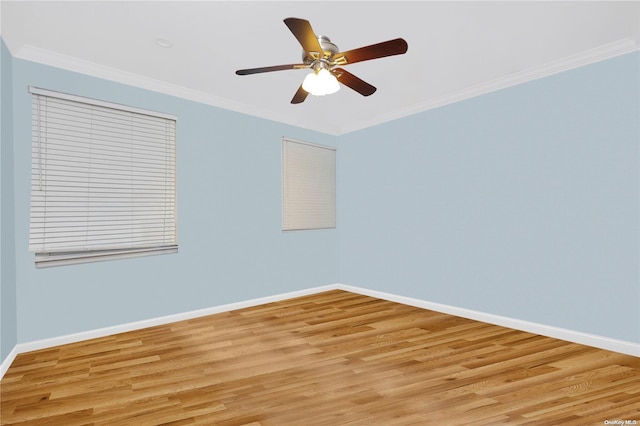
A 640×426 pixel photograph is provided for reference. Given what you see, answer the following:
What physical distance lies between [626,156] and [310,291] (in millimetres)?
3984

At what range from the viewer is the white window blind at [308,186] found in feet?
17.0

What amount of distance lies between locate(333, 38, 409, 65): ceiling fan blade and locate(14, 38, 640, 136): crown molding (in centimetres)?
205

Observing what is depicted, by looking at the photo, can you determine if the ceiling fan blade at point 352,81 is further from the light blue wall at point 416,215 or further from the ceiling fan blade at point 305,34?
the light blue wall at point 416,215

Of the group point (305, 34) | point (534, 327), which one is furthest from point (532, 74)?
point (305, 34)

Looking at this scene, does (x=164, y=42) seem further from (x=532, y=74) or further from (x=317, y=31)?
(x=532, y=74)

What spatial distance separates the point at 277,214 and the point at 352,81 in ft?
8.71

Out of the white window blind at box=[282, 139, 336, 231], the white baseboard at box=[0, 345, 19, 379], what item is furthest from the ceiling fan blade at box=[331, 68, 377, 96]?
the white baseboard at box=[0, 345, 19, 379]

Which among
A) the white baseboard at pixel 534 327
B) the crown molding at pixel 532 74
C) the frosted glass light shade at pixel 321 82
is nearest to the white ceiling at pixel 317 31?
the crown molding at pixel 532 74

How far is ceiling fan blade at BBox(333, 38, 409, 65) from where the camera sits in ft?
6.93

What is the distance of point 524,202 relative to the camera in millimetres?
3648

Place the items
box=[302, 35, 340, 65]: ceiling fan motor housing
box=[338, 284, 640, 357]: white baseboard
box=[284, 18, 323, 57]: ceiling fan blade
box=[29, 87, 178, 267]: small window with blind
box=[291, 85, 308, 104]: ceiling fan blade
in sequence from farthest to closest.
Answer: box=[29, 87, 178, 267]: small window with blind < box=[338, 284, 640, 357]: white baseboard < box=[291, 85, 308, 104]: ceiling fan blade < box=[302, 35, 340, 65]: ceiling fan motor housing < box=[284, 18, 323, 57]: ceiling fan blade

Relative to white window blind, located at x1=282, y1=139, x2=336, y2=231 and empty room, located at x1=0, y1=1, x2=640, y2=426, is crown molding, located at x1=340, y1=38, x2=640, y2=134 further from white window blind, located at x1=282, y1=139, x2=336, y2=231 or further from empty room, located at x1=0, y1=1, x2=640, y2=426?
white window blind, located at x1=282, y1=139, x2=336, y2=231

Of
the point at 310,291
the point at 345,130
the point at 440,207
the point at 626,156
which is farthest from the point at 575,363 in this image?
the point at 345,130

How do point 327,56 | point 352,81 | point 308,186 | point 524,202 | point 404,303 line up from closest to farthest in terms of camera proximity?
1. point 327,56
2. point 352,81
3. point 524,202
4. point 404,303
5. point 308,186
